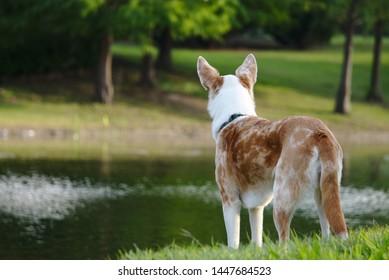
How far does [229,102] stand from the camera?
33.1ft

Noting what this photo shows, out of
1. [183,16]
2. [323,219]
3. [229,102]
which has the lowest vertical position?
[183,16]

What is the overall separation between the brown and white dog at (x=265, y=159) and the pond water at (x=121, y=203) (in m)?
2.21

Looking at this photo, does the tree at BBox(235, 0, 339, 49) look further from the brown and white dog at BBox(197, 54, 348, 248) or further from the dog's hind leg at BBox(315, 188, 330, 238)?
the dog's hind leg at BBox(315, 188, 330, 238)

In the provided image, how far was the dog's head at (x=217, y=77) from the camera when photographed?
10.2m

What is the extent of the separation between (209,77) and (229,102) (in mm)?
352

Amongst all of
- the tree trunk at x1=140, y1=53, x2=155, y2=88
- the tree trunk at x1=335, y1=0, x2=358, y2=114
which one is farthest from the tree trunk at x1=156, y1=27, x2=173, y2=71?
the tree trunk at x1=335, y1=0, x2=358, y2=114

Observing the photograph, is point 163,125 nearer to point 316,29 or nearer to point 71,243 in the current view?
point 71,243

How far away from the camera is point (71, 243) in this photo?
15984mm

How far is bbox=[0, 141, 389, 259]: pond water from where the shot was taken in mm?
16250

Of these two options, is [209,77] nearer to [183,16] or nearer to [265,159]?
[265,159]

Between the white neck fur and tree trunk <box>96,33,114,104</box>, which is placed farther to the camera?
tree trunk <box>96,33,114,104</box>

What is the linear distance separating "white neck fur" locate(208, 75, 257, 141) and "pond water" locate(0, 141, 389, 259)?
7.29ft

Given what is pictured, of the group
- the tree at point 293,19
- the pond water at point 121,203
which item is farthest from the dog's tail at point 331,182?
the tree at point 293,19

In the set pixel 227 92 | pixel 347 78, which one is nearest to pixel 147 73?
pixel 347 78
